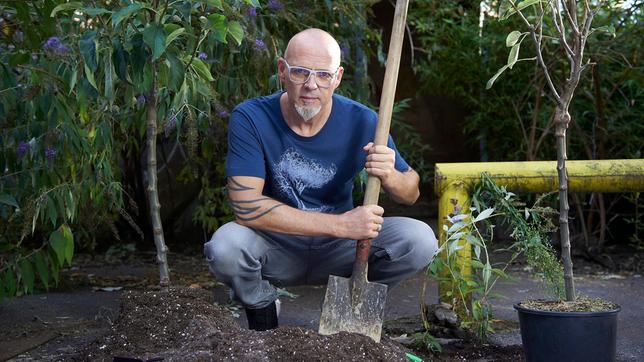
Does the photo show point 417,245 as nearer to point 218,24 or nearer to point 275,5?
point 218,24

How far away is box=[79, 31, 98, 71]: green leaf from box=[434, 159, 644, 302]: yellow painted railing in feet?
5.21

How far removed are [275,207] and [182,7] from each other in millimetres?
831

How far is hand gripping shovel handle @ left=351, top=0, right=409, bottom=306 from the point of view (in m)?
3.34

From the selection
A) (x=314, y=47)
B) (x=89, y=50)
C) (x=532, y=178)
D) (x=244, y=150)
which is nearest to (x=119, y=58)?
(x=89, y=50)

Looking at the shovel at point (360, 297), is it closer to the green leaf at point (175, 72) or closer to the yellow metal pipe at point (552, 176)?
the yellow metal pipe at point (552, 176)

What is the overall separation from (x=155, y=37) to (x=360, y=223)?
0.99 meters

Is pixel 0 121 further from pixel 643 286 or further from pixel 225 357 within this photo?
pixel 643 286

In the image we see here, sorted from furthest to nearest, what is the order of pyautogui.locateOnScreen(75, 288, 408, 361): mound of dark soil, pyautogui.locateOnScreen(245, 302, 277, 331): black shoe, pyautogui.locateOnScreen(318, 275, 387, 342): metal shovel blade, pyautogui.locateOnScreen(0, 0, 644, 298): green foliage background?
pyautogui.locateOnScreen(245, 302, 277, 331): black shoe, pyautogui.locateOnScreen(318, 275, 387, 342): metal shovel blade, pyautogui.locateOnScreen(0, 0, 644, 298): green foliage background, pyautogui.locateOnScreen(75, 288, 408, 361): mound of dark soil

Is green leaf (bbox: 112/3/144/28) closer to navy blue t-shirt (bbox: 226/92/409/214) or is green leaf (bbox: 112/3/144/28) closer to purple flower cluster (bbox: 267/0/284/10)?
navy blue t-shirt (bbox: 226/92/409/214)

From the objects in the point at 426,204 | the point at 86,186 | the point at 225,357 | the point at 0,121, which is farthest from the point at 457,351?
the point at 426,204

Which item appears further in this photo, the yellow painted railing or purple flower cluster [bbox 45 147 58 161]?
the yellow painted railing

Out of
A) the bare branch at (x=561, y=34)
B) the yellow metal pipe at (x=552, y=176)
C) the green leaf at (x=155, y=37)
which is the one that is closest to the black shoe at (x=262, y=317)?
the yellow metal pipe at (x=552, y=176)

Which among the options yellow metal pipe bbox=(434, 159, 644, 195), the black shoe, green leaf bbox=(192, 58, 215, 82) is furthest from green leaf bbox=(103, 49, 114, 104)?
yellow metal pipe bbox=(434, 159, 644, 195)

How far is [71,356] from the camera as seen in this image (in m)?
3.39
